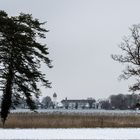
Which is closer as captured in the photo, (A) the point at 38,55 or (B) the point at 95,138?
(B) the point at 95,138

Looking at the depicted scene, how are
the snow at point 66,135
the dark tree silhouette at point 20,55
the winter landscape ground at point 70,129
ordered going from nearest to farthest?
the snow at point 66,135
the winter landscape ground at point 70,129
the dark tree silhouette at point 20,55

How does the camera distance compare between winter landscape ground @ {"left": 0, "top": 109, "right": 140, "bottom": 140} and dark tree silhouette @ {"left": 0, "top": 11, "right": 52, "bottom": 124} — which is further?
dark tree silhouette @ {"left": 0, "top": 11, "right": 52, "bottom": 124}

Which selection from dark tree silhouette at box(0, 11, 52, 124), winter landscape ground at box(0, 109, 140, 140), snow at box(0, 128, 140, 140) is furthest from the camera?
dark tree silhouette at box(0, 11, 52, 124)

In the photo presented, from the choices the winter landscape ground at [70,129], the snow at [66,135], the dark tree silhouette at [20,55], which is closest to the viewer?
the snow at [66,135]

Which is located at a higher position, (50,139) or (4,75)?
(4,75)

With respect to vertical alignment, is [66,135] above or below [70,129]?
below

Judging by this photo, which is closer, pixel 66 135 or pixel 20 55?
pixel 66 135

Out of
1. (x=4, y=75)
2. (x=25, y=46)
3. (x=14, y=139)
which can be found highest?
(x=25, y=46)

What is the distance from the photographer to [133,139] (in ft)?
71.4

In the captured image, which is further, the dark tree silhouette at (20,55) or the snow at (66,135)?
the dark tree silhouette at (20,55)

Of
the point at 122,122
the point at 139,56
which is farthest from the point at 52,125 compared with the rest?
the point at 139,56

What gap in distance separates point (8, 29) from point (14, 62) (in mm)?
3004

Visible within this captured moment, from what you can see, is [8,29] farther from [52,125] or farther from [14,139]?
[14,139]

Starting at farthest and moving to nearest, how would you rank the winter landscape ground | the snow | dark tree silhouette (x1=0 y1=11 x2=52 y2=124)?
1. dark tree silhouette (x1=0 y1=11 x2=52 y2=124)
2. the winter landscape ground
3. the snow
